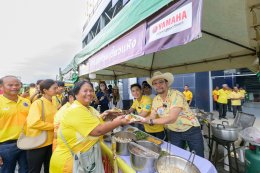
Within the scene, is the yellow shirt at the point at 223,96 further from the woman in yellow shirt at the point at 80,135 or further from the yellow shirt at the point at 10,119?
the yellow shirt at the point at 10,119

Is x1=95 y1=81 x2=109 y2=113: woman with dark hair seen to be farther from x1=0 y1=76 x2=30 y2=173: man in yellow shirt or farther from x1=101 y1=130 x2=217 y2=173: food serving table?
x1=101 y1=130 x2=217 y2=173: food serving table

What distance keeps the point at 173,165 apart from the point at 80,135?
977 millimetres

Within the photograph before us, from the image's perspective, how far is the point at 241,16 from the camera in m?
1.97

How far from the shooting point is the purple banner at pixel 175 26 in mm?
1268

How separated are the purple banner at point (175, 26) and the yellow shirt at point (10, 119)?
2244 millimetres

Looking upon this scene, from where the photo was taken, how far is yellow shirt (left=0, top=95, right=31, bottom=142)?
2.55 meters

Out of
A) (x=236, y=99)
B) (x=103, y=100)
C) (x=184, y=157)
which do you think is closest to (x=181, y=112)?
(x=184, y=157)

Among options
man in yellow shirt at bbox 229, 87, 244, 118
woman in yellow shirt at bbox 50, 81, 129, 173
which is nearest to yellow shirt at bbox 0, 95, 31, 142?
woman in yellow shirt at bbox 50, 81, 129, 173

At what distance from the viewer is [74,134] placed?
5.63 ft

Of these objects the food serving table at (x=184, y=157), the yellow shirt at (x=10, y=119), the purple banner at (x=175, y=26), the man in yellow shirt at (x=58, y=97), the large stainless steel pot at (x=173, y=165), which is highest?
the purple banner at (x=175, y=26)

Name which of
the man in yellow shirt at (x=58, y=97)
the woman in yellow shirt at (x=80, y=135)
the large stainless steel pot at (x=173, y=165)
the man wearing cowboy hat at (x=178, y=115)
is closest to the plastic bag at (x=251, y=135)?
the man wearing cowboy hat at (x=178, y=115)

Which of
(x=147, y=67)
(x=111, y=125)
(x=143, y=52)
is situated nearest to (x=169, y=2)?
(x=143, y=52)

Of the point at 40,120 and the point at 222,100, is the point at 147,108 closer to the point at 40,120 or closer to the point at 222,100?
the point at 40,120

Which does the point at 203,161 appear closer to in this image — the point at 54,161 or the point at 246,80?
the point at 54,161
